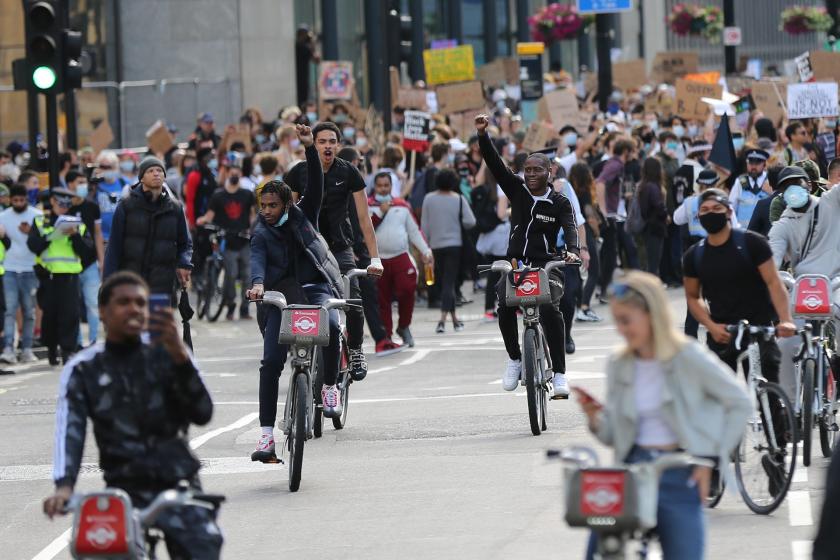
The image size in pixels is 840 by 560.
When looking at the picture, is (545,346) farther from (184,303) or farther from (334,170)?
(184,303)

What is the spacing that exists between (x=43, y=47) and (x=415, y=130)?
6.72 meters

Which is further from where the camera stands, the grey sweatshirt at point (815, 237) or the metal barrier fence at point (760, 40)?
the metal barrier fence at point (760, 40)

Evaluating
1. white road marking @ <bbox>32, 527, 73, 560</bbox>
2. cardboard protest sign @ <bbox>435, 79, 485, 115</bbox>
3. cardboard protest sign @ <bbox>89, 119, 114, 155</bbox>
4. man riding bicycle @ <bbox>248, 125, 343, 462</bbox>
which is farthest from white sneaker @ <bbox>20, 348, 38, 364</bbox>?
cardboard protest sign @ <bbox>435, 79, 485, 115</bbox>

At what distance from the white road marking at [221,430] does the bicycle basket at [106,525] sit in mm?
6737

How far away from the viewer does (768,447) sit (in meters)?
9.49

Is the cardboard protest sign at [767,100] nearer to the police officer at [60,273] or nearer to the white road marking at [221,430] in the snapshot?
the police officer at [60,273]

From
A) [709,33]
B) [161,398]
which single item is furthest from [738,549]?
[709,33]

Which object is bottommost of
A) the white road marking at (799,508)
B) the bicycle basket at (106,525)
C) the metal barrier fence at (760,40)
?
the white road marking at (799,508)

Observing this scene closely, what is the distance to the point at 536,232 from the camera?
13.2 m

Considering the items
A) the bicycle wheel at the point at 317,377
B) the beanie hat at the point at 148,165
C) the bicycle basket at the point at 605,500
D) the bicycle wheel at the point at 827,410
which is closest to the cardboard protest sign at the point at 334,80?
the beanie hat at the point at 148,165

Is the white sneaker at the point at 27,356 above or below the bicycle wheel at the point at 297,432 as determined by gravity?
below

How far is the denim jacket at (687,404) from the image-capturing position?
6.52m

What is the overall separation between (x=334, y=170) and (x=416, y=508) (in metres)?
4.10

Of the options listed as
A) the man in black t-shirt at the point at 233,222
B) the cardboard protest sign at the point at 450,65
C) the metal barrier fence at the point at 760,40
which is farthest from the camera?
the metal barrier fence at the point at 760,40
